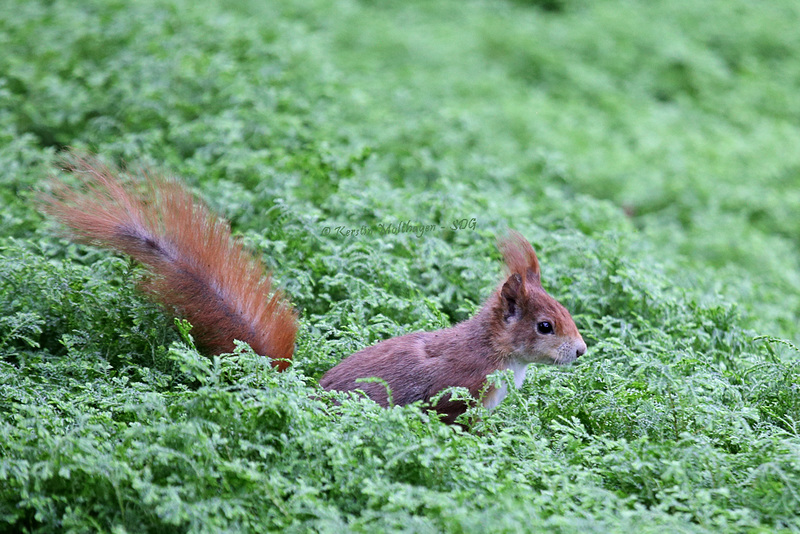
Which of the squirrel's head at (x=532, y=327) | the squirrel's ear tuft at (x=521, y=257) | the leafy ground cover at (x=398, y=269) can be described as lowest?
the leafy ground cover at (x=398, y=269)

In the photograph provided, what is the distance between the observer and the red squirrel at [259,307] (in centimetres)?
352

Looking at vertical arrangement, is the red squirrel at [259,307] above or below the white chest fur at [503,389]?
above

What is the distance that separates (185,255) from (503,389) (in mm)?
1450

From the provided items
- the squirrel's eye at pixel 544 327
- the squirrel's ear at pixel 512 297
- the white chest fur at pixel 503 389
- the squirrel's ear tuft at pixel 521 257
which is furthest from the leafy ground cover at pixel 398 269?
the squirrel's ear tuft at pixel 521 257

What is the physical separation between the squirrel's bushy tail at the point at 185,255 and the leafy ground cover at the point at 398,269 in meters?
0.18

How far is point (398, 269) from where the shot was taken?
470 cm

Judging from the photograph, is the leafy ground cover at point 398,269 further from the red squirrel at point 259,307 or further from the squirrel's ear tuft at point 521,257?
the squirrel's ear tuft at point 521,257

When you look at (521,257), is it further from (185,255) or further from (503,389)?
(185,255)

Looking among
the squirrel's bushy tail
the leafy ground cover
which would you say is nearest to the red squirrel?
the squirrel's bushy tail

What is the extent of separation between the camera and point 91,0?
838cm

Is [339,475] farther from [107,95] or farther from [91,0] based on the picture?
[91,0]

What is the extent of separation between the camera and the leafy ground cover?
2889 millimetres

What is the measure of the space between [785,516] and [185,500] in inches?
77.8

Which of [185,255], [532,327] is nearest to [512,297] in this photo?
[532,327]
